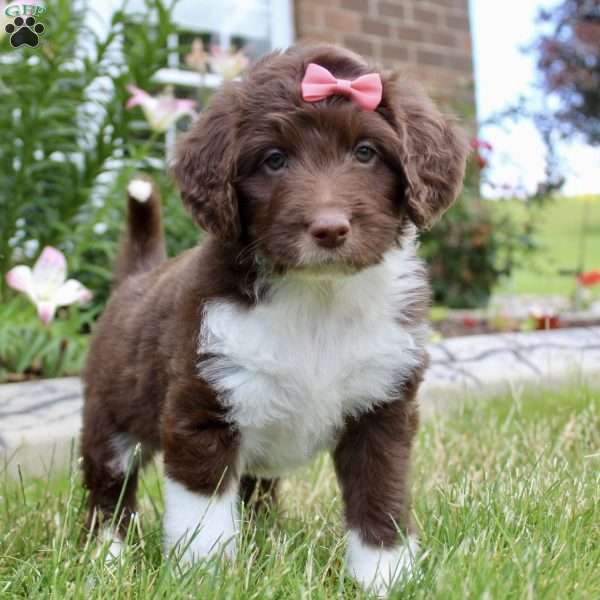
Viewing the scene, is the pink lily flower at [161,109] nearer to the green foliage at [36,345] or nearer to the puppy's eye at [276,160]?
the green foliage at [36,345]

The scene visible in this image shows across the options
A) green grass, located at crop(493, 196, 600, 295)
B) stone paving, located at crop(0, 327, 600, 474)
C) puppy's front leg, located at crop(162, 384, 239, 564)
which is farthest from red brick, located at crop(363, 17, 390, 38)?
puppy's front leg, located at crop(162, 384, 239, 564)

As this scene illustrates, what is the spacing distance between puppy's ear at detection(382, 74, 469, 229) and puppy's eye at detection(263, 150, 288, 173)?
→ 0.32 m

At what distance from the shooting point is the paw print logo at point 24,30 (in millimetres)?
3535

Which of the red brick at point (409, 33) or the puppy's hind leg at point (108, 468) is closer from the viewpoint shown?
the puppy's hind leg at point (108, 468)

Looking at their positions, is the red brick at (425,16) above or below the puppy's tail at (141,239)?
above

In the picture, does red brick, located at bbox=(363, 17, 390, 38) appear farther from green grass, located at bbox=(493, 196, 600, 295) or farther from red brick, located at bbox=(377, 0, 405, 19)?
green grass, located at bbox=(493, 196, 600, 295)

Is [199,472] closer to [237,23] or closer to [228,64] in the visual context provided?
[228,64]

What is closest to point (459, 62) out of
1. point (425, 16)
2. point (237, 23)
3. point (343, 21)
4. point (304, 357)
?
point (425, 16)

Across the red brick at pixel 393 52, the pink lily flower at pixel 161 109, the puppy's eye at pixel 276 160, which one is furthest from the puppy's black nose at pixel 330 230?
the red brick at pixel 393 52

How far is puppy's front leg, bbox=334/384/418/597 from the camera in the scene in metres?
2.56

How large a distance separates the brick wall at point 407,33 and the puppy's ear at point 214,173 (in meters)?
5.80

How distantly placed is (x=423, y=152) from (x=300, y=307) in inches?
22.0

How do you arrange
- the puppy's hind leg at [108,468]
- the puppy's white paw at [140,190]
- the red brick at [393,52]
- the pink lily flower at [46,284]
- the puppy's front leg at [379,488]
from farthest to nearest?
the red brick at [393,52], the pink lily flower at [46,284], the puppy's white paw at [140,190], the puppy's hind leg at [108,468], the puppy's front leg at [379,488]

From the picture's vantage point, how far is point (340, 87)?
2354mm
